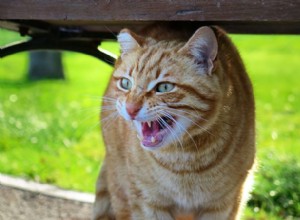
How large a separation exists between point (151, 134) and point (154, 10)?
0.53m

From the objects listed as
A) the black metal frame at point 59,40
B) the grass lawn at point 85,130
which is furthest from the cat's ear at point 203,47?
the black metal frame at point 59,40

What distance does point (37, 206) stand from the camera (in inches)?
154

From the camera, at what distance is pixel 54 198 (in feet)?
13.6

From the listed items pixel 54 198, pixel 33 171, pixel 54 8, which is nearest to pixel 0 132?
pixel 33 171

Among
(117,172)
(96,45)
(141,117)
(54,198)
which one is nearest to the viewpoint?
(141,117)

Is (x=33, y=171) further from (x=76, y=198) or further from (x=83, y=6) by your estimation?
(x=83, y=6)

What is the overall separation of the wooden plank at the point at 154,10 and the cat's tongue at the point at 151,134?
18.0 inches

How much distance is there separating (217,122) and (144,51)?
471 millimetres

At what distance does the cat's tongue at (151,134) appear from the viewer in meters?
2.40

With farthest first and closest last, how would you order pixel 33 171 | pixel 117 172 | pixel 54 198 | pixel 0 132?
pixel 0 132
pixel 33 171
pixel 54 198
pixel 117 172

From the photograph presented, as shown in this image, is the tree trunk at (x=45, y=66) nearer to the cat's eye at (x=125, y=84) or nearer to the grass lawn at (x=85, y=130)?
the grass lawn at (x=85, y=130)

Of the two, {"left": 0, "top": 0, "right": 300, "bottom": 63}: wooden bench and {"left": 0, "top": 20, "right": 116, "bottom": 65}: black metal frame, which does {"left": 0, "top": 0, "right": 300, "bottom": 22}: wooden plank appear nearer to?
{"left": 0, "top": 0, "right": 300, "bottom": 63}: wooden bench

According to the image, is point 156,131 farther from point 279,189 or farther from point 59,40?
point 279,189

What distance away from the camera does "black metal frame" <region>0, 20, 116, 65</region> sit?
350 cm
